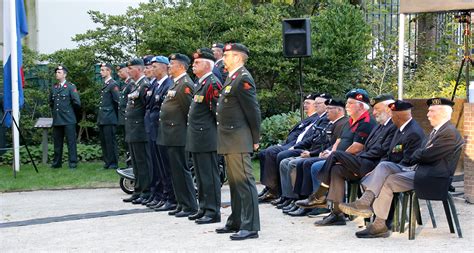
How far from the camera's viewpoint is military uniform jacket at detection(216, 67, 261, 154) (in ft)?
31.0

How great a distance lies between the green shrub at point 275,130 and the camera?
55.9 ft

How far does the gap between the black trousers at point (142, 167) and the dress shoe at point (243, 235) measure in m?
3.27

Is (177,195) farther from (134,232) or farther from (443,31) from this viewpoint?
(443,31)

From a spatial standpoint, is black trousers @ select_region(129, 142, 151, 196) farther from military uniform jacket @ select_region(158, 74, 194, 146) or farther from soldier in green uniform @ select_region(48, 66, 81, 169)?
soldier in green uniform @ select_region(48, 66, 81, 169)

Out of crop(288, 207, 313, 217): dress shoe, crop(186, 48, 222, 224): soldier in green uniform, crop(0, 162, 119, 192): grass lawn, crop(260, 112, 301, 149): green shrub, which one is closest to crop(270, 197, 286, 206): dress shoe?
crop(288, 207, 313, 217): dress shoe

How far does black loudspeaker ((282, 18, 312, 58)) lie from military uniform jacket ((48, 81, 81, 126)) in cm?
448

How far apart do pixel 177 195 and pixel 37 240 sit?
218cm

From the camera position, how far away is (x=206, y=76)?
10.5 meters

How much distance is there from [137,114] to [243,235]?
11.8 feet

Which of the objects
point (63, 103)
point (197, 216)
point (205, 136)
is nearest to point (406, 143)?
point (205, 136)

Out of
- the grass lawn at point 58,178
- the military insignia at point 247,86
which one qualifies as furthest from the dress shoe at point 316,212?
the grass lawn at point 58,178

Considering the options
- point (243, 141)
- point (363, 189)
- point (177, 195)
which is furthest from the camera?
point (177, 195)

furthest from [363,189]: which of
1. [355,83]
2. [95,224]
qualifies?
[355,83]

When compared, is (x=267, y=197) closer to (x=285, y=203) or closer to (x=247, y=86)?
(x=285, y=203)
